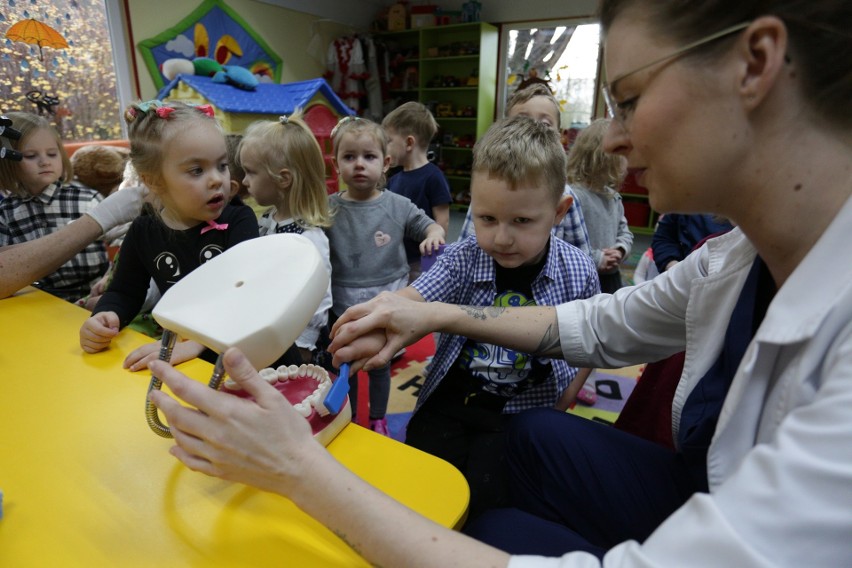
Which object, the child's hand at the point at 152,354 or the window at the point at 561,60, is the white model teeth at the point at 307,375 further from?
the window at the point at 561,60

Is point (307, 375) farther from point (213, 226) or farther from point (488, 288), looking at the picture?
point (213, 226)

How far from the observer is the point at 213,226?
1.40 m

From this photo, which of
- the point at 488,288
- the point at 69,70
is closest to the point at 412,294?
the point at 488,288

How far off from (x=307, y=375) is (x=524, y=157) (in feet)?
2.34

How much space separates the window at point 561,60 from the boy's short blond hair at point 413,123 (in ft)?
12.3

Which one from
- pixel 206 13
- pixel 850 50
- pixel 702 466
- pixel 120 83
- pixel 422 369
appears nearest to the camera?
pixel 850 50

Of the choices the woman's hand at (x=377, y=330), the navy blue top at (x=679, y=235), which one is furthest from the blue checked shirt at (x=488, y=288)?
the navy blue top at (x=679, y=235)

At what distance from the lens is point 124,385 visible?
2.96 ft

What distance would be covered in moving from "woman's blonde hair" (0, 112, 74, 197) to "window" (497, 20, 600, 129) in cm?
515

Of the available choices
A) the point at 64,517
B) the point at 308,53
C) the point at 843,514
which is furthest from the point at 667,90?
the point at 308,53

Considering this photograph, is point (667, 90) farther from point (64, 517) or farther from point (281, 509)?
point (64, 517)

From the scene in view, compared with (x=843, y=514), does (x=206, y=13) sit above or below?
above

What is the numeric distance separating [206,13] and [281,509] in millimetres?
5330

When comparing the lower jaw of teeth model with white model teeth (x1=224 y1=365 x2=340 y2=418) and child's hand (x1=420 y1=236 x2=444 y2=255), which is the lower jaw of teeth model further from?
child's hand (x1=420 y1=236 x2=444 y2=255)
